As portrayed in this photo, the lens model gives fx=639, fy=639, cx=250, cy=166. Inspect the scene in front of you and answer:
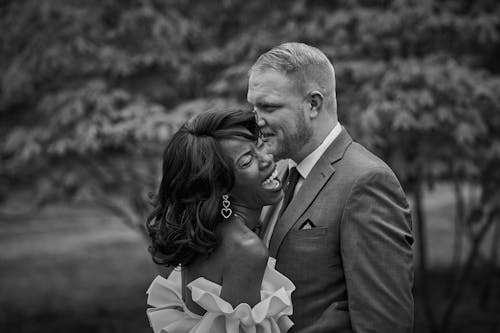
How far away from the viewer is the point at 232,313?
255 centimetres

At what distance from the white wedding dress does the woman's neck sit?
0.63 feet

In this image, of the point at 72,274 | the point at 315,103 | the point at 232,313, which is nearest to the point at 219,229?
the point at 232,313

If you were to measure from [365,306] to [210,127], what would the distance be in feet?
3.29

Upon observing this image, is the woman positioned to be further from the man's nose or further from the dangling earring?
the man's nose

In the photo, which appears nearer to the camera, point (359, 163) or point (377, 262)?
point (377, 262)

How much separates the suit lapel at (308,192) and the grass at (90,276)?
5.71 m

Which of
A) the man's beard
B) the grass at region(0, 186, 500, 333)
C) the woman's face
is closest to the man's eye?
the man's beard

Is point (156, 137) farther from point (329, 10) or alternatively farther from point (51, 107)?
point (329, 10)

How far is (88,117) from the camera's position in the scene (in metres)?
6.22

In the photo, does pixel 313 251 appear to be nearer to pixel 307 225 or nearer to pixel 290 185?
pixel 307 225

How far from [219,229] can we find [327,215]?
507 mm

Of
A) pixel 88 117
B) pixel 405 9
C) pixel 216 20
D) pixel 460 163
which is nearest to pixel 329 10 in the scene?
pixel 405 9

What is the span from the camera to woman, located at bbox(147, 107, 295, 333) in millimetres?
2588

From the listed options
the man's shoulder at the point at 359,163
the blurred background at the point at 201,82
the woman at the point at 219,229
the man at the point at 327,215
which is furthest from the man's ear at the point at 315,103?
the blurred background at the point at 201,82
